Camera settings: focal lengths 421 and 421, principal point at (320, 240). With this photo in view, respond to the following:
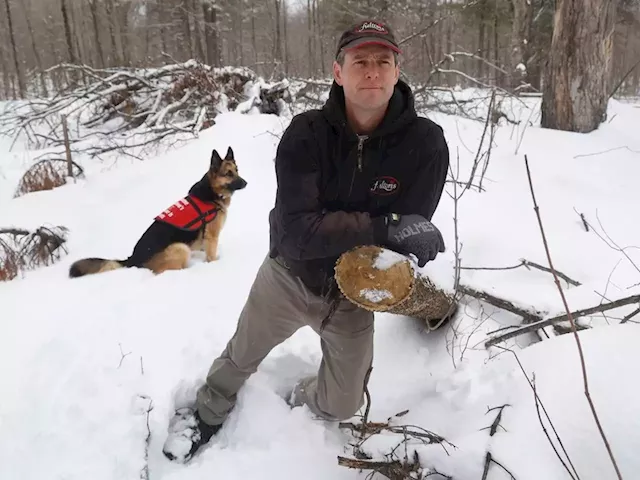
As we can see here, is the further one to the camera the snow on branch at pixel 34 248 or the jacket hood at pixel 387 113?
the snow on branch at pixel 34 248

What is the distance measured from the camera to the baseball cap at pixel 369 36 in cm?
160

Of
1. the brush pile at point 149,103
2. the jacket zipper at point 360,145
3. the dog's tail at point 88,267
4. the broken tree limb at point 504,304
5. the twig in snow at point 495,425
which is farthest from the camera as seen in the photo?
the brush pile at point 149,103

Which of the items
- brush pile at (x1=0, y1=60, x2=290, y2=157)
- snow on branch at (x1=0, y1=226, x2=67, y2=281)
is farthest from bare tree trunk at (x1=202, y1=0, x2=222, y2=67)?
snow on branch at (x1=0, y1=226, x2=67, y2=281)

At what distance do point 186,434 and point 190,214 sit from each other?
90.9 inches

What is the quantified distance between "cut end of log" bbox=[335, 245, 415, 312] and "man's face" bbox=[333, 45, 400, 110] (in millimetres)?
576

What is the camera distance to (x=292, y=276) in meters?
1.97

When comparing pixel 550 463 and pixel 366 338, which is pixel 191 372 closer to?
pixel 366 338

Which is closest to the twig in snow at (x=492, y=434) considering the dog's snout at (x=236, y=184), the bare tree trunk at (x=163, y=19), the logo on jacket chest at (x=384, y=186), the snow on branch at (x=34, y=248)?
the logo on jacket chest at (x=384, y=186)

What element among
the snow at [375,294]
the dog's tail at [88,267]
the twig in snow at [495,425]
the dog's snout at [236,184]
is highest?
the snow at [375,294]

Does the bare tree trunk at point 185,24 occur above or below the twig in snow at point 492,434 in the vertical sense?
above

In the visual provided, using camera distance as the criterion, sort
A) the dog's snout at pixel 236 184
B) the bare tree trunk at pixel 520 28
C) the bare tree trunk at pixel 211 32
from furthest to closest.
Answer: the bare tree trunk at pixel 211 32 < the bare tree trunk at pixel 520 28 < the dog's snout at pixel 236 184

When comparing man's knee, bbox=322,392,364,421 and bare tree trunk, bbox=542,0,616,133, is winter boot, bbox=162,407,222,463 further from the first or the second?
bare tree trunk, bbox=542,0,616,133

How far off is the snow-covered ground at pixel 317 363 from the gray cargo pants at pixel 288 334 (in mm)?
170

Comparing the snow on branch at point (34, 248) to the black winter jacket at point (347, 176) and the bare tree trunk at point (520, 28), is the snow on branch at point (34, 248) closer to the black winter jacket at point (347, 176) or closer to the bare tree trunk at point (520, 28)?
the black winter jacket at point (347, 176)
